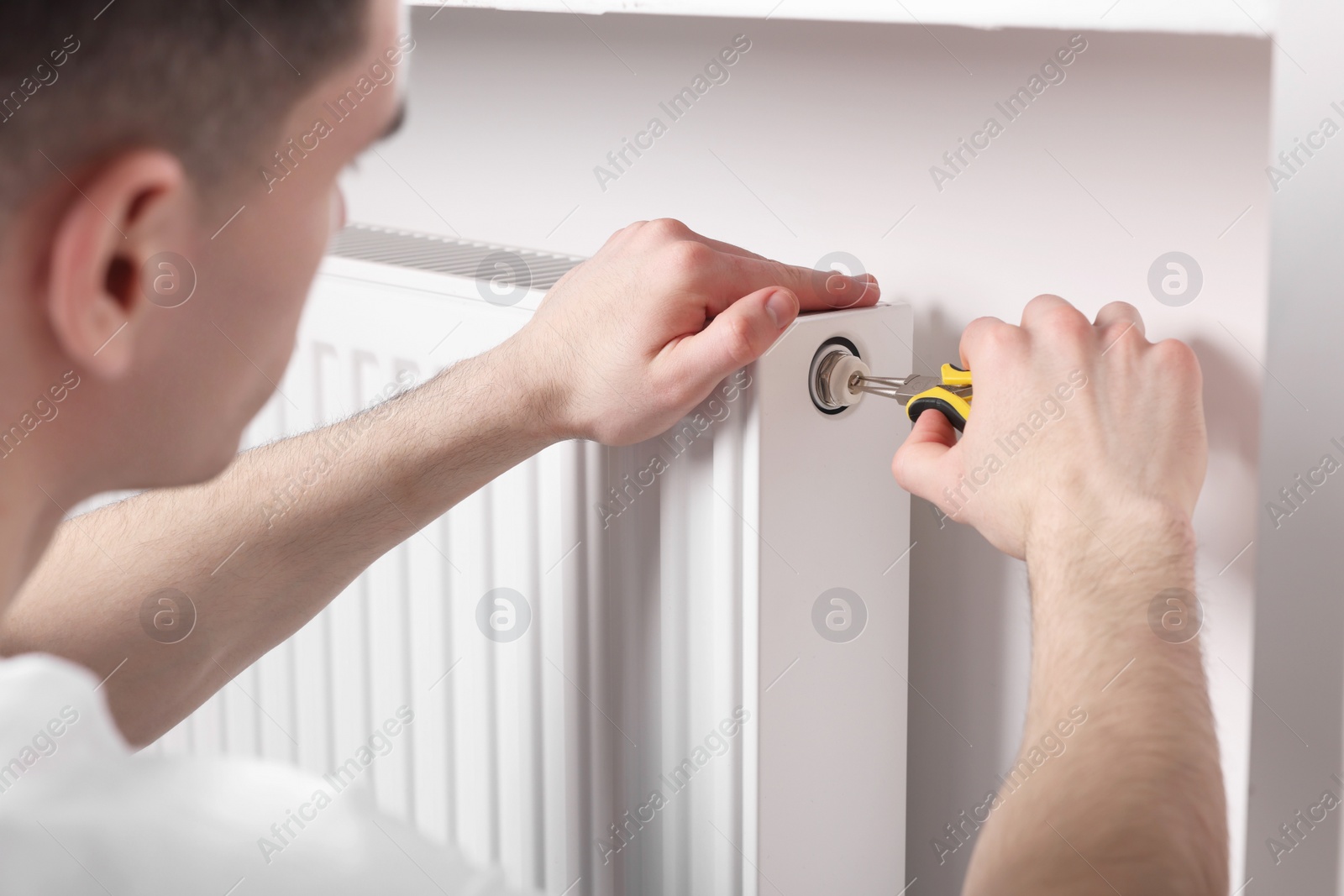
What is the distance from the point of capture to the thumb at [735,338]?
1.89 ft

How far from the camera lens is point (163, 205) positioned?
374mm

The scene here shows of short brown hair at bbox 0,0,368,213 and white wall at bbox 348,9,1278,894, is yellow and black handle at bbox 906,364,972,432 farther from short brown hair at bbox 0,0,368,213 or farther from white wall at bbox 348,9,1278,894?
short brown hair at bbox 0,0,368,213

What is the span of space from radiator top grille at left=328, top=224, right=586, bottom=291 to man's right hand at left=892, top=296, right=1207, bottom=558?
0.97 feet

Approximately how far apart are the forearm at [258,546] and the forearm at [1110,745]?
32 centimetres

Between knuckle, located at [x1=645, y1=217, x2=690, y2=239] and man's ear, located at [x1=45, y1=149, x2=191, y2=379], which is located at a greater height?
knuckle, located at [x1=645, y1=217, x2=690, y2=239]

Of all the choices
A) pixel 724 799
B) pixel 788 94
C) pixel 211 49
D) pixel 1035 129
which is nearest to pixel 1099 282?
pixel 1035 129

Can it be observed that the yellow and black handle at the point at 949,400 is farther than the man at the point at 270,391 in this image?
Yes

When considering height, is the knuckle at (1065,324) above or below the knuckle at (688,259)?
below

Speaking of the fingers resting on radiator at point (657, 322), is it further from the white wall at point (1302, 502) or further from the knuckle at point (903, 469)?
the white wall at point (1302, 502)

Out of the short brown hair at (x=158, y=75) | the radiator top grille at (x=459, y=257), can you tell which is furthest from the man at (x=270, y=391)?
the radiator top grille at (x=459, y=257)

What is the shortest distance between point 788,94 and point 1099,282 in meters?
0.23

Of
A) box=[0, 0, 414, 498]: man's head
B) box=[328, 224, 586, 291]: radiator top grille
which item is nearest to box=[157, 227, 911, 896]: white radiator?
box=[328, 224, 586, 291]: radiator top grille

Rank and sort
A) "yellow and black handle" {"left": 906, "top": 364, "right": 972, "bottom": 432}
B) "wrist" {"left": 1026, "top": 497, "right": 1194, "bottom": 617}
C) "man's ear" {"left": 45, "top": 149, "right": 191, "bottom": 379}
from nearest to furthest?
"man's ear" {"left": 45, "top": 149, "right": 191, "bottom": 379} < "wrist" {"left": 1026, "top": 497, "right": 1194, "bottom": 617} < "yellow and black handle" {"left": 906, "top": 364, "right": 972, "bottom": 432}

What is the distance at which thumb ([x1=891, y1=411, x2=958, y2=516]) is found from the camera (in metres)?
0.57
